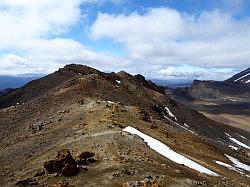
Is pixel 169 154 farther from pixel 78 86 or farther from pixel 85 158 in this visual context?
pixel 78 86

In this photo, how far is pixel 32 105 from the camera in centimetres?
6819

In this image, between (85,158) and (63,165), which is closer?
(63,165)

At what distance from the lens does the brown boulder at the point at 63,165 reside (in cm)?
2550

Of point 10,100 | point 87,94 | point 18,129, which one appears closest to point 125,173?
point 18,129

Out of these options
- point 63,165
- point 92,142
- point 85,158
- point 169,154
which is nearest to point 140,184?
point 63,165

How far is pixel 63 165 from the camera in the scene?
2595 centimetres

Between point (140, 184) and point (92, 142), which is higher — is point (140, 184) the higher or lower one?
the lower one

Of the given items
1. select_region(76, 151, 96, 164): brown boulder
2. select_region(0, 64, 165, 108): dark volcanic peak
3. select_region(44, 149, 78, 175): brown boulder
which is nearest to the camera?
select_region(44, 149, 78, 175): brown boulder

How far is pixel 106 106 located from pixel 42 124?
806 centimetres

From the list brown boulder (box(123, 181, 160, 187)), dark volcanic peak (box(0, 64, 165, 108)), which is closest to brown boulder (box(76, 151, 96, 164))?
brown boulder (box(123, 181, 160, 187))

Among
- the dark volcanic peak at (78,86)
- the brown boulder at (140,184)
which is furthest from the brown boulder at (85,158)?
the dark volcanic peak at (78,86)

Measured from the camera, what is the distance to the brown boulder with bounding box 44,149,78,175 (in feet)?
83.7

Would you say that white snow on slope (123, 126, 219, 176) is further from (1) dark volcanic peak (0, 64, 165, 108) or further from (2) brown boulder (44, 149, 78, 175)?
(1) dark volcanic peak (0, 64, 165, 108)

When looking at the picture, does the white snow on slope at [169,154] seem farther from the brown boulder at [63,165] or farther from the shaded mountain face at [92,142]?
the brown boulder at [63,165]
